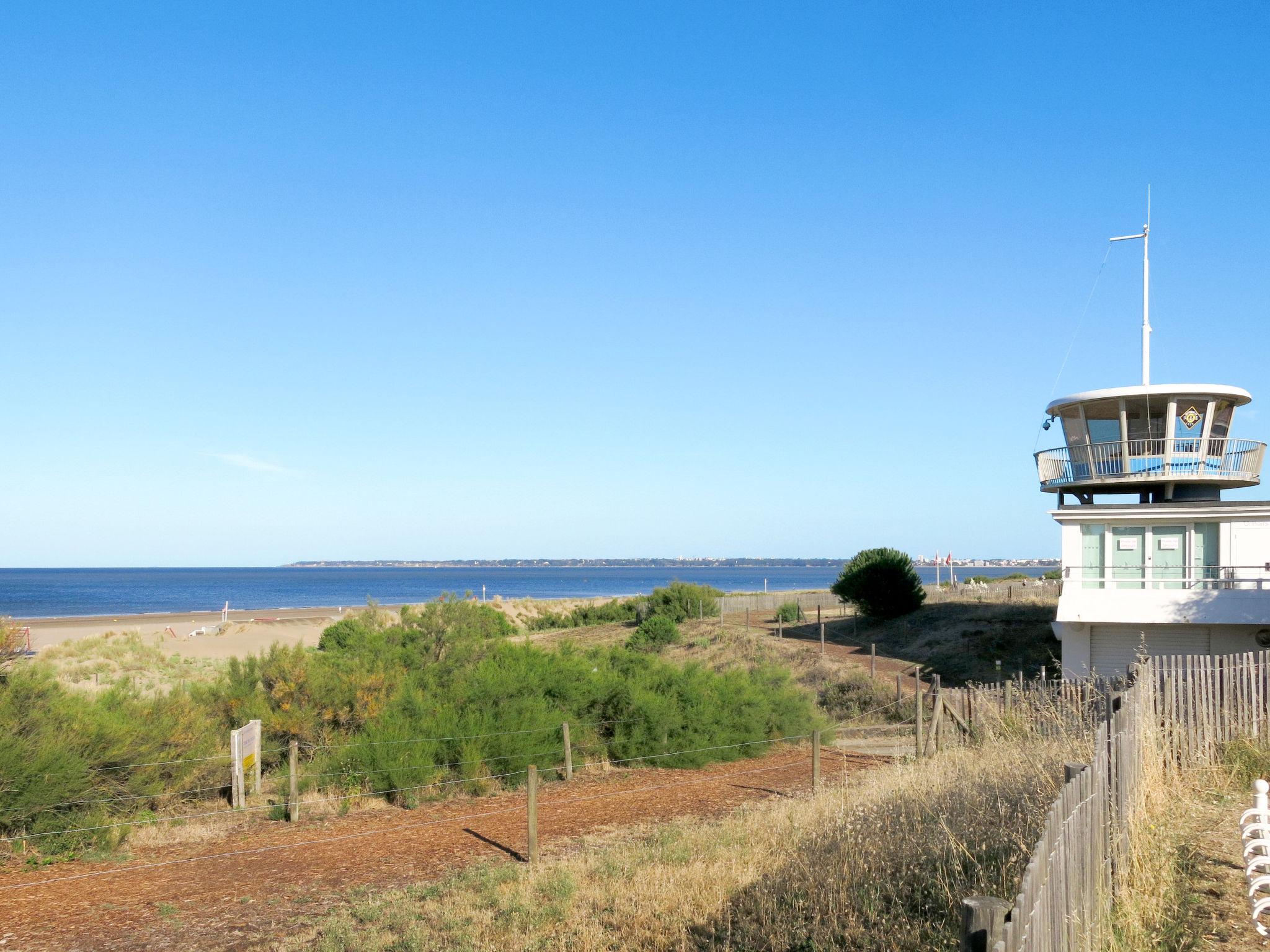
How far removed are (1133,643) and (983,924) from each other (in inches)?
1086

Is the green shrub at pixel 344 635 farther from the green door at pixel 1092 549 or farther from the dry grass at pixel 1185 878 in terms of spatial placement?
the dry grass at pixel 1185 878

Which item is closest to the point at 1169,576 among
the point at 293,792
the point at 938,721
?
the point at 938,721

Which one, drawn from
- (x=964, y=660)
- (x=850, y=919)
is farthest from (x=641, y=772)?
(x=964, y=660)

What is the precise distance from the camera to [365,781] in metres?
14.7

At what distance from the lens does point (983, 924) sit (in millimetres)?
3068

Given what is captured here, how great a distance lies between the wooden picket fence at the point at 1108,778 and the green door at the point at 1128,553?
13.6 m

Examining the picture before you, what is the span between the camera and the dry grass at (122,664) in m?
28.0

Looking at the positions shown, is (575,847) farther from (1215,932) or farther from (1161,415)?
(1161,415)

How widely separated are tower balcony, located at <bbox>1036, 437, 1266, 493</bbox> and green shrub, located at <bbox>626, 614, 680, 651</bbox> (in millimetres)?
17242

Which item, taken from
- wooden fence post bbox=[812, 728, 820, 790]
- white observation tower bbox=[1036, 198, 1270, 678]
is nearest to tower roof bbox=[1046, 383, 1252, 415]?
white observation tower bbox=[1036, 198, 1270, 678]

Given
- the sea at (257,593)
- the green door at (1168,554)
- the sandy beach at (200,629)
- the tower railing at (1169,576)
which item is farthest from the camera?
the sea at (257,593)

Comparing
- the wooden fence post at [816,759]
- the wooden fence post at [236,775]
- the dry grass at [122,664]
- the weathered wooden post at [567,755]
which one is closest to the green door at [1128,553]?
the wooden fence post at [816,759]

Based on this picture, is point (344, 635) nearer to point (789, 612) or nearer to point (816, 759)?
point (816, 759)

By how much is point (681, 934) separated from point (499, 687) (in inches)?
390
